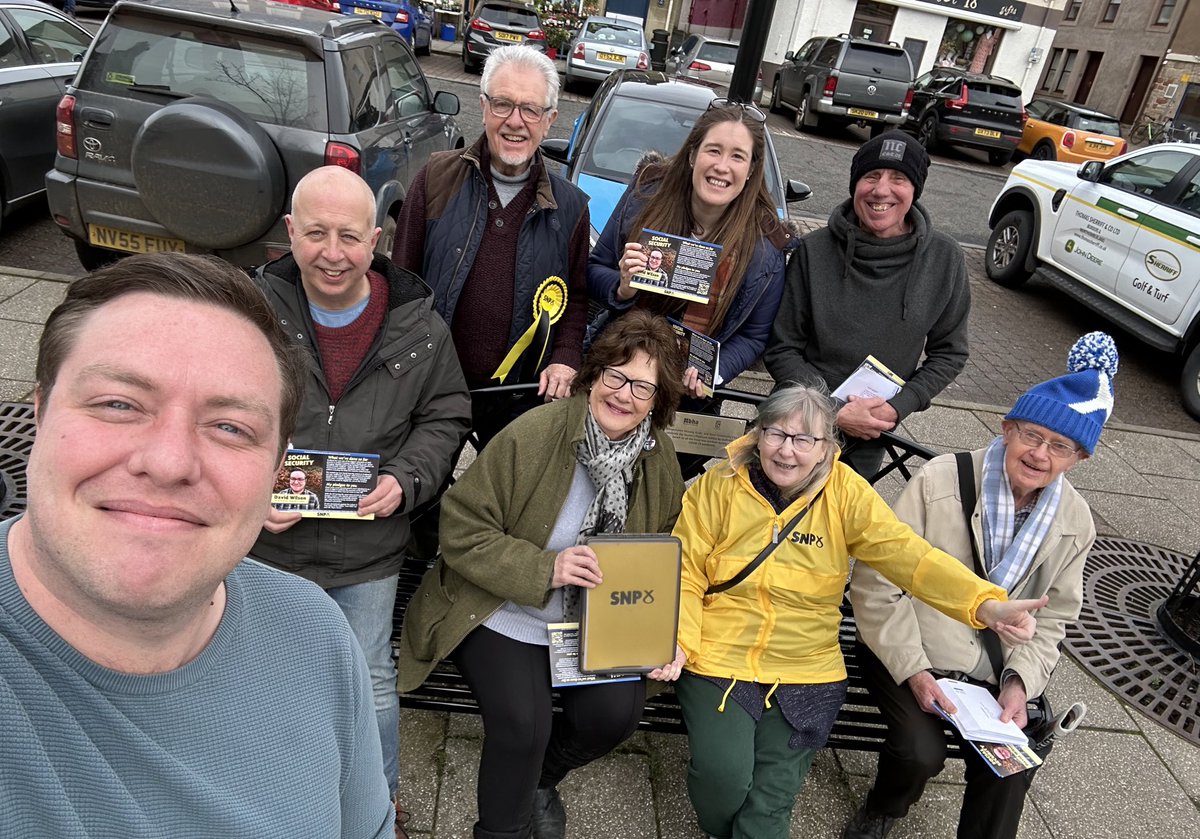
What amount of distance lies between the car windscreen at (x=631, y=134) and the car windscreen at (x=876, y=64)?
12.1 metres

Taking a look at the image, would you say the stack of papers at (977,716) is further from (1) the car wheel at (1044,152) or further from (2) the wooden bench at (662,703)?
(1) the car wheel at (1044,152)

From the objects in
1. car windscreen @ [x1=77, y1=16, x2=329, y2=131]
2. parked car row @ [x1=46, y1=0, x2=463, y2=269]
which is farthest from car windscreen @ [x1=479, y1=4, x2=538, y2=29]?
car windscreen @ [x1=77, y1=16, x2=329, y2=131]

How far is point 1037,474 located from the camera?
8.04 ft

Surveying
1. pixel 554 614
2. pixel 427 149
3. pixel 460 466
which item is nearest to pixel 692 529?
pixel 554 614

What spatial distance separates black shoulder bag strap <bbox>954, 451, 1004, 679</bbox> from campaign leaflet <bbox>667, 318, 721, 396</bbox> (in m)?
0.88

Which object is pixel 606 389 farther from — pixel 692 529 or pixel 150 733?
pixel 150 733

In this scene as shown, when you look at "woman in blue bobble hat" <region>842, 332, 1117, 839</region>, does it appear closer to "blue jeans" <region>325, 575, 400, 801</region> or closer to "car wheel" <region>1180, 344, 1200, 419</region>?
"blue jeans" <region>325, 575, 400, 801</region>

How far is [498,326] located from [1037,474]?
1.87 meters

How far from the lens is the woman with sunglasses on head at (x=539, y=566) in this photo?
219cm

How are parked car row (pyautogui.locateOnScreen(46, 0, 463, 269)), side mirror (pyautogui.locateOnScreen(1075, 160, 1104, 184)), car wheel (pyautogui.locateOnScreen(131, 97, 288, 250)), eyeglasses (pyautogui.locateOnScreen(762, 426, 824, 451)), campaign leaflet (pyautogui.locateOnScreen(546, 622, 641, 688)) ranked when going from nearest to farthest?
campaign leaflet (pyautogui.locateOnScreen(546, 622, 641, 688)) < eyeglasses (pyautogui.locateOnScreen(762, 426, 824, 451)) < car wheel (pyautogui.locateOnScreen(131, 97, 288, 250)) < parked car row (pyautogui.locateOnScreen(46, 0, 463, 269)) < side mirror (pyautogui.locateOnScreen(1075, 160, 1104, 184))

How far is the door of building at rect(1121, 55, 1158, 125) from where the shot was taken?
1154 inches

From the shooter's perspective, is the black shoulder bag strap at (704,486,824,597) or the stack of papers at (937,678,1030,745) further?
the black shoulder bag strap at (704,486,824,597)

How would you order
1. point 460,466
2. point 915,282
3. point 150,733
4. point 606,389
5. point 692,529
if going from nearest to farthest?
1. point 150,733
2. point 606,389
3. point 692,529
4. point 915,282
5. point 460,466

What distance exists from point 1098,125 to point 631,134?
14.6 m
